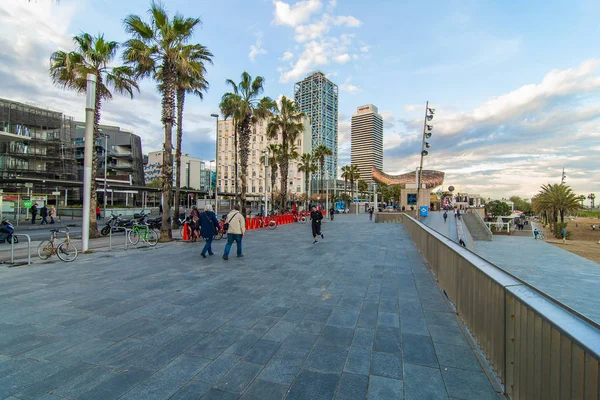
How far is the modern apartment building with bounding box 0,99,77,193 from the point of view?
133 ft

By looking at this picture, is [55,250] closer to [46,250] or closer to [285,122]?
[46,250]

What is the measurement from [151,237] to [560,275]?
22.0m

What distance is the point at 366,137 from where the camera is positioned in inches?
5664

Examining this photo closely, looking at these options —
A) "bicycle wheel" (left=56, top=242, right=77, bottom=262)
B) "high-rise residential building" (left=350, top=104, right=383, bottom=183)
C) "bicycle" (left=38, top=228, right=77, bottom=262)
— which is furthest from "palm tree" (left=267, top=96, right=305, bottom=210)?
"high-rise residential building" (left=350, top=104, right=383, bottom=183)

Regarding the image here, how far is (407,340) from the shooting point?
144 inches

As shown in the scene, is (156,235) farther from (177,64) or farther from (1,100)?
(1,100)

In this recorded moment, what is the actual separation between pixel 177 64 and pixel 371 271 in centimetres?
1240

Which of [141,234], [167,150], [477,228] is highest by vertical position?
[167,150]

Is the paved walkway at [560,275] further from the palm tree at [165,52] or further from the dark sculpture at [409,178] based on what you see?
the dark sculpture at [409,178]

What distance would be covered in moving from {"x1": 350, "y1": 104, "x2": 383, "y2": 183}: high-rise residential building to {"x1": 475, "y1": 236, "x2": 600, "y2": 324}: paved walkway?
4557 inches

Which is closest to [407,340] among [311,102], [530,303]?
[530,303]

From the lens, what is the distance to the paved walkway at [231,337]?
8.85 feet

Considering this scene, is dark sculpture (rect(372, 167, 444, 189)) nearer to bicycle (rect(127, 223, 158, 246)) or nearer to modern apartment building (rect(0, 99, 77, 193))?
modern apartment building (rect(0, 99, 77, 193))

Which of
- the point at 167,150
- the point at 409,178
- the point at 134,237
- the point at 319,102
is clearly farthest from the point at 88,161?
the point at 319,102
